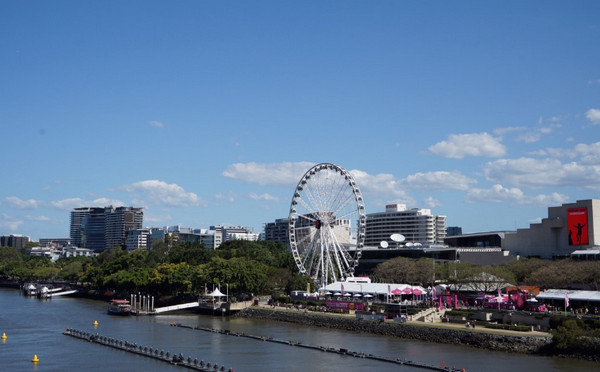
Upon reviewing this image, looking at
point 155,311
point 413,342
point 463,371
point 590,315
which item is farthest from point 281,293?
point 463,371

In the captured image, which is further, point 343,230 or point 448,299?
point 343,230

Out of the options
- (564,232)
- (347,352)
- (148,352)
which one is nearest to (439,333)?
(347,352)

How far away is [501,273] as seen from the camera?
112188 millimetres

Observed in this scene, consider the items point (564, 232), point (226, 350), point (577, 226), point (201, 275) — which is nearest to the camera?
point (226, 350)

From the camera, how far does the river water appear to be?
66625 millimetres

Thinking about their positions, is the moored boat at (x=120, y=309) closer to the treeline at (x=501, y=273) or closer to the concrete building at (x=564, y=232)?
the treeline at (x=501, y=273)

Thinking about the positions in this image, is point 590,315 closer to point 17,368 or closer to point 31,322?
point 17,368

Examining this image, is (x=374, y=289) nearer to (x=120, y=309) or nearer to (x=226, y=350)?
(x=226, y=350)

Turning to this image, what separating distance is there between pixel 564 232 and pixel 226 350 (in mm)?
73854

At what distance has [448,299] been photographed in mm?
103125

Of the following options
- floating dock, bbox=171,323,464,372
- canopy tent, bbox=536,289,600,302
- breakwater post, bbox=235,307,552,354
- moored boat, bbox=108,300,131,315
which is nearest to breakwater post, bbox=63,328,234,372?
floating dock, bbox=171,323,464,372

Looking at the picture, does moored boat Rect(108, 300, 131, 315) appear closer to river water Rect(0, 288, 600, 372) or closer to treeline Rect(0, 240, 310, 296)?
river water Rect(0, 288, 600, 372)

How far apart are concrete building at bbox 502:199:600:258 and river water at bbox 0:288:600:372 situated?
51.8 metres

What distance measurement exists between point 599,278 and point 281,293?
2358 inches
